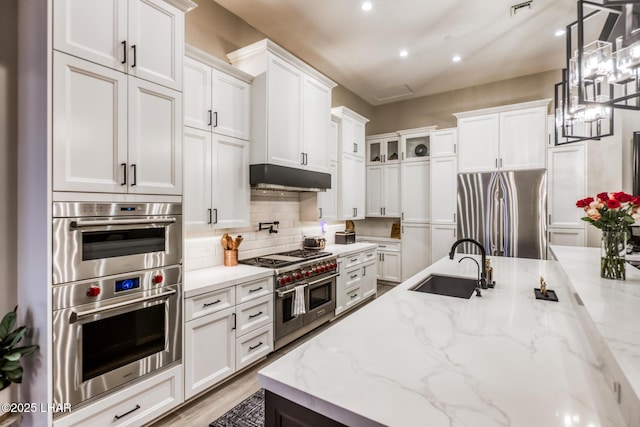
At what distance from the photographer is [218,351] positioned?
96.7 inches

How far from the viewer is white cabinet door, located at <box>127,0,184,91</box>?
1.95 metres

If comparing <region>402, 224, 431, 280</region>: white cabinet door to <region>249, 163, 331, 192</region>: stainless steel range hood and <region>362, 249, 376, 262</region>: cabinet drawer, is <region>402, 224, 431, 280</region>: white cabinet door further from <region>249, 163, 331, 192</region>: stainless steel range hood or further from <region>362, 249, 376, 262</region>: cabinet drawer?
<region>249, 163, 331, 192</region>: stainless steel range hood

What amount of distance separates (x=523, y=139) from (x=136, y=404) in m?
5.13

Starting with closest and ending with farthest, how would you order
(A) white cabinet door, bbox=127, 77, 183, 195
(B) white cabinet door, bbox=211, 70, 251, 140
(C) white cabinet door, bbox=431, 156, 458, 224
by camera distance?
(A) white cabinet door, bbox=127, 77, 183, 195 → (B) white cabinet door, bbox=211, 70, 251, 140 → (C) white cabinet door, bbox=431, 156, 458, 224

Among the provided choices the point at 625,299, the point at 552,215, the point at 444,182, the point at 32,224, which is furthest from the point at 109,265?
the point at 552,215

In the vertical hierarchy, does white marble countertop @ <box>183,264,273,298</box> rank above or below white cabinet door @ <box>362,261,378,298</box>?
above

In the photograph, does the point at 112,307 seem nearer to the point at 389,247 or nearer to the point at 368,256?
the point at 368,256

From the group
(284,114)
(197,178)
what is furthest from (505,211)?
(197,178)

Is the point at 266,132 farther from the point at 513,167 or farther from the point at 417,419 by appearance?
the point at 513,167

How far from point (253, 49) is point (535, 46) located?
3.57m

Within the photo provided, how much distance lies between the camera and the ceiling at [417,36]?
3.25 metres

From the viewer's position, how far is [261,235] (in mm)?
3670

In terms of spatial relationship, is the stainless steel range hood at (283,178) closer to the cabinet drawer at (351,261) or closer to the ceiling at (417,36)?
the cabinet drawer at (351,261)

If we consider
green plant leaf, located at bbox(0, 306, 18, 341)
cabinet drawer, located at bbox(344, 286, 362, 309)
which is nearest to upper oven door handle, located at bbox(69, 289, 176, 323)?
green plant leaf, located at bbox(0, 306, 18, 341)
